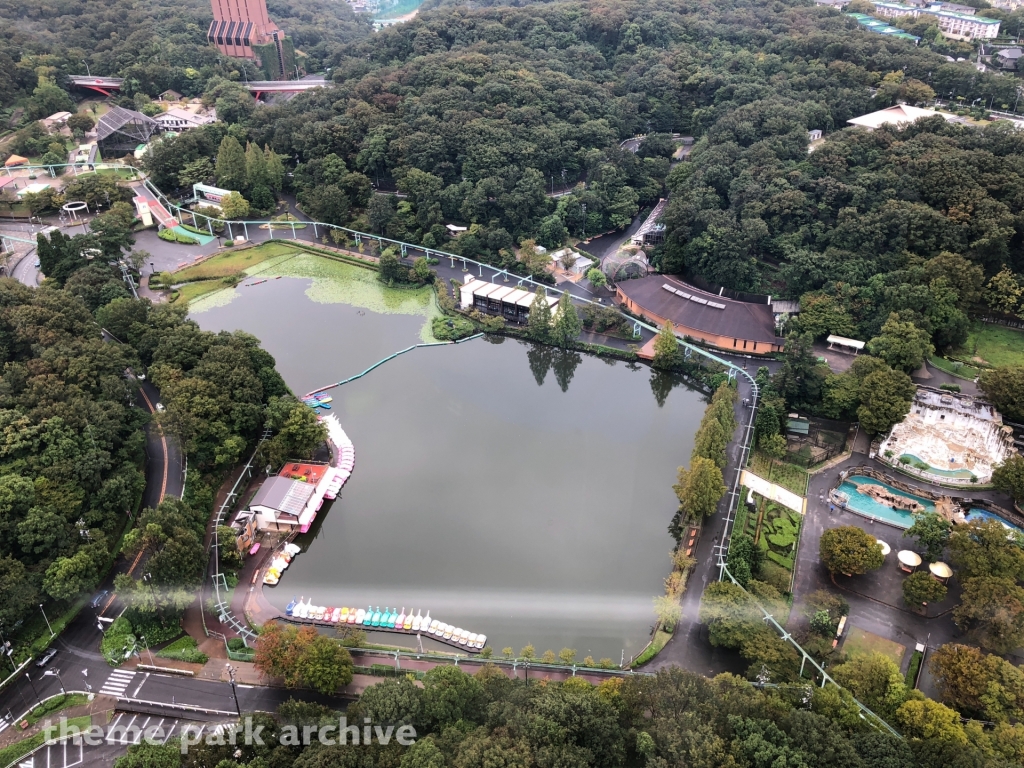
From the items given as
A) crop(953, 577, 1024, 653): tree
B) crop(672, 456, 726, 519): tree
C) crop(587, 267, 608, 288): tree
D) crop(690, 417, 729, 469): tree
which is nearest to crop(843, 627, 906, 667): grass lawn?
crop(953, 577, 1024, 653): tree

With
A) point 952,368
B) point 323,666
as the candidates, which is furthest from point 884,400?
point 323,666

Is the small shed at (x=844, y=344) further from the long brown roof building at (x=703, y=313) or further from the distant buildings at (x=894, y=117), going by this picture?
the distant buildings at (x=894, y=117)

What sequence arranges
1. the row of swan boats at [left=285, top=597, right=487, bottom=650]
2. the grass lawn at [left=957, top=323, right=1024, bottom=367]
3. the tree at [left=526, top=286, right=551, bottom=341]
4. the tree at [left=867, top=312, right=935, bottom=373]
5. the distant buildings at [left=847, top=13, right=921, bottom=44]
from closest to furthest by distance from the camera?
the row of swan boats at [left=285, top=597, right=487, bottom=650], the tree at [left=867, top=312, right=935, bottom=373], the grass lawn at [left=957, top=323, right=1024, bottom=367], the tree at [left=526, top=286, right=551, bottom=341], the distant buildings at [left=847, top=13, right=921, bottom=44]

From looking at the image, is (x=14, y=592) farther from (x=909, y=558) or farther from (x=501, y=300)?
(x=909, y=558)

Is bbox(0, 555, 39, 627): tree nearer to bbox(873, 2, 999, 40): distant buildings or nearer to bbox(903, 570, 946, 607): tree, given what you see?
bbox(903, 570, 946, 607): tree

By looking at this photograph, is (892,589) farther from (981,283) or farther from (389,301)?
(389,301)

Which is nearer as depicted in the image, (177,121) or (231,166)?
(231,166)

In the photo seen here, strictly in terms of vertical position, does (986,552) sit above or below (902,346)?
below
